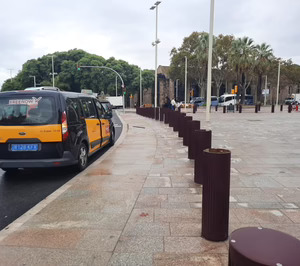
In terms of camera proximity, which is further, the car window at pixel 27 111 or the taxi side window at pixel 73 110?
the taxi side window at pixel 73 110

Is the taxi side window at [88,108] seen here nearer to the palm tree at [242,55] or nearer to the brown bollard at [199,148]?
the brown bollard at [199,148]

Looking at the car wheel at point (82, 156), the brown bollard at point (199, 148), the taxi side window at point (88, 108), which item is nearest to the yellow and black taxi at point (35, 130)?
the car wheel at point (82, 156)

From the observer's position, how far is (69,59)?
59.9 m

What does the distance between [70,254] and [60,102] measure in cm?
334

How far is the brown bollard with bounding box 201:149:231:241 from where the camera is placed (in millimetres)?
2930

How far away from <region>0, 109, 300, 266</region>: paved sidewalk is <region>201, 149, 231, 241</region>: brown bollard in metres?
0.13

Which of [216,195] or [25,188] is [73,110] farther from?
[216,195]

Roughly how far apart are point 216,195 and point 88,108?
478 cm

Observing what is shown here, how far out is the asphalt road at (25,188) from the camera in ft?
13.6

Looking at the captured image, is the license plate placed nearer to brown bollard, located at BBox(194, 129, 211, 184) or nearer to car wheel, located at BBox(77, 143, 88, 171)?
car wheel, located at BBox(77, 143, 88, 171)

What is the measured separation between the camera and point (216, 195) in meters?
2.95

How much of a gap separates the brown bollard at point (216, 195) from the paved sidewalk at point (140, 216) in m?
0.13

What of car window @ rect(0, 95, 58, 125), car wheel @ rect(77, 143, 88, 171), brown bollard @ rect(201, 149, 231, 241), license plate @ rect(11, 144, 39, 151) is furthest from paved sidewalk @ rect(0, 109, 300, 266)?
car window @ rect(0, 95, 58, 125)

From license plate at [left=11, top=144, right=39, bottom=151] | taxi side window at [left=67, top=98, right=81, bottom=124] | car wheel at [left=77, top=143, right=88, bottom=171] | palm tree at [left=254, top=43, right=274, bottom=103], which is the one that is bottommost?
car wheel at [left=77, top=143, right=88, bottom=171]
